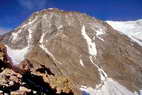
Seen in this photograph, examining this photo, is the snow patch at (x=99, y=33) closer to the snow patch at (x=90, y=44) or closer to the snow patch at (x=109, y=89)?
the snow patch at (x=90, y=44)

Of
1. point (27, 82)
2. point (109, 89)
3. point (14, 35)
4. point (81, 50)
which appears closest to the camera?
point (27, 82)

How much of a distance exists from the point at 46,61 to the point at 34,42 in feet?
71.1

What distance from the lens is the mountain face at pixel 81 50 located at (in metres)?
121

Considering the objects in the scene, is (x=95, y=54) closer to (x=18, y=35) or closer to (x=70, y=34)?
(x=70, y=34)

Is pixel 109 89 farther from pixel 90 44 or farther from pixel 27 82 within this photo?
pixel 27 82

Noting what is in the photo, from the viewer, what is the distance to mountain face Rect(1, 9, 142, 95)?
121250mm

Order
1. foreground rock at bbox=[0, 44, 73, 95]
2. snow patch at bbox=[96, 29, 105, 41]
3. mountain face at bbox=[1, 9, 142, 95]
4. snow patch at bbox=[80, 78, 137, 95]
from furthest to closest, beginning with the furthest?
snow patch at bbox=[96, 29, 105, 41], mountain face at bbox=[1, 9, 142, 95], snow patch at bbox=[80, 78, 137, 95], foreground rock at bbox=[0, 44, 73, 95]

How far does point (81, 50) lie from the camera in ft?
458

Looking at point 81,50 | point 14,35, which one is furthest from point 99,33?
point 14,35

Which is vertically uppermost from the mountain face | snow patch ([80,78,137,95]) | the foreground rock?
the mountain face

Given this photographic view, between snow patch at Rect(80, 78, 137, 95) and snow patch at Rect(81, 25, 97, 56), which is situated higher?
snow patch at Rect(81, 25, 97, 56)

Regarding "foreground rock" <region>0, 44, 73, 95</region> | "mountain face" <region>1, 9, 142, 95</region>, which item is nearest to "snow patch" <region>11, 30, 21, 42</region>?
"mountain face" <region>1, 9, 142, 95</region>

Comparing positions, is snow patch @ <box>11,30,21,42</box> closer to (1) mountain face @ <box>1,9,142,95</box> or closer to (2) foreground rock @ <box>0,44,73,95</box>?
(1) mountain face @ <box>1,9,142,95</box>

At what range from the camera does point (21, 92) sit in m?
17.6
